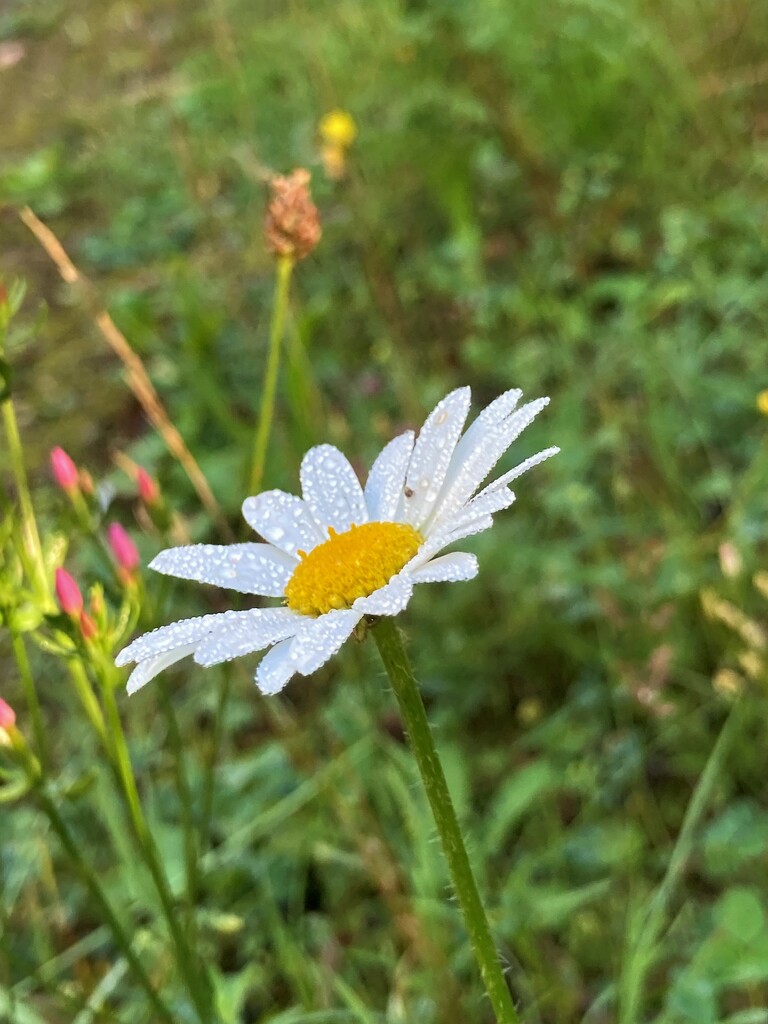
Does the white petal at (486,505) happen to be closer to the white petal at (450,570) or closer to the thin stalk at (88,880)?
the white petal at (450,570)

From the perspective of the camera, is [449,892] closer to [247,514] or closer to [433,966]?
[433,966]

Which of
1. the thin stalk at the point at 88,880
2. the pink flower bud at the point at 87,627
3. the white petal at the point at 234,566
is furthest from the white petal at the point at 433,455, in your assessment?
the thin stalk at the point at 88,880

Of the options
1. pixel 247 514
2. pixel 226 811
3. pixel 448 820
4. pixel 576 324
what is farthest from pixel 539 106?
pixel 448 820

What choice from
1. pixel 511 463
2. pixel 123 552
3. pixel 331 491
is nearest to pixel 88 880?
pixel 123 552

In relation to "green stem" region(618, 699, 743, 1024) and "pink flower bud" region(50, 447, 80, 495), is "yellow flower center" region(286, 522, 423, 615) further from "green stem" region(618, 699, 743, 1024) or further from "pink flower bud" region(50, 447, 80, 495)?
"green stem" region(618, 699, 743, 1024)

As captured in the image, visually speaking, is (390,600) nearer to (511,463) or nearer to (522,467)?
(522,467)

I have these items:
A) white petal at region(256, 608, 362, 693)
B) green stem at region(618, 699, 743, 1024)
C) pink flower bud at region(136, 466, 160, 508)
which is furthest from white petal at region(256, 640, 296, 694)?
green stem at region(618, 699, 743, 1024)
